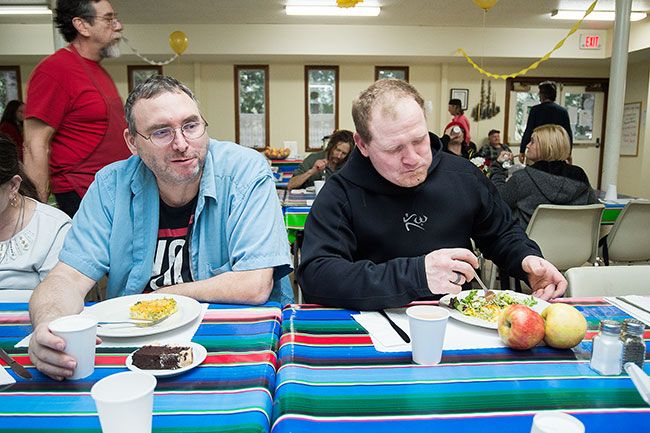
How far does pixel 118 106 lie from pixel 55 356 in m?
1.94

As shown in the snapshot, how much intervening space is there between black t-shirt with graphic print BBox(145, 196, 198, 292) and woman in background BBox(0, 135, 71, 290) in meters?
0.40

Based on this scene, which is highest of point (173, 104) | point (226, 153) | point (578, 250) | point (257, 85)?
point (257, 85)

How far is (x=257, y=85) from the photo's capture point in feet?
30.3

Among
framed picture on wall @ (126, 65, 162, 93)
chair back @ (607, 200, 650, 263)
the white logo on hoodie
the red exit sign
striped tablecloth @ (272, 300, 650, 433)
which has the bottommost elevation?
chair back @ (607, 200, 650, 263)

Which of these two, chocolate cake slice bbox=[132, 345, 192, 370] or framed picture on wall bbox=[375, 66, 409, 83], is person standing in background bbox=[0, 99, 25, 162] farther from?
framed picture on wall bbox=[375, 66, 409, 83]

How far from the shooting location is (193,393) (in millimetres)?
887

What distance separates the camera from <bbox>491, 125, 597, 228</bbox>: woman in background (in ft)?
10.5

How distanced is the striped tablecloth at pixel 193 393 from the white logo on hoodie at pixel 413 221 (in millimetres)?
595

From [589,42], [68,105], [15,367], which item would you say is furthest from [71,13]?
[589,42]

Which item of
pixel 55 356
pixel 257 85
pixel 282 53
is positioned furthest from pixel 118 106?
pixel 257 85

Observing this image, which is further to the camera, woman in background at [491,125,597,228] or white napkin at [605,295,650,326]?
woman in background at [491,125,597,228]

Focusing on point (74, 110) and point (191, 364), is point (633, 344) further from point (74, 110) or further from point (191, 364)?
point (74, 110)

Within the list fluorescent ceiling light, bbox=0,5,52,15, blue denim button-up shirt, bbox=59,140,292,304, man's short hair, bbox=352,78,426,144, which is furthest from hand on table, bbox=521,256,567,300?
fluorescent ceiling light, bbox=0,5,52,15

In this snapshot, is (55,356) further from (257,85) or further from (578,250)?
(257,85)
